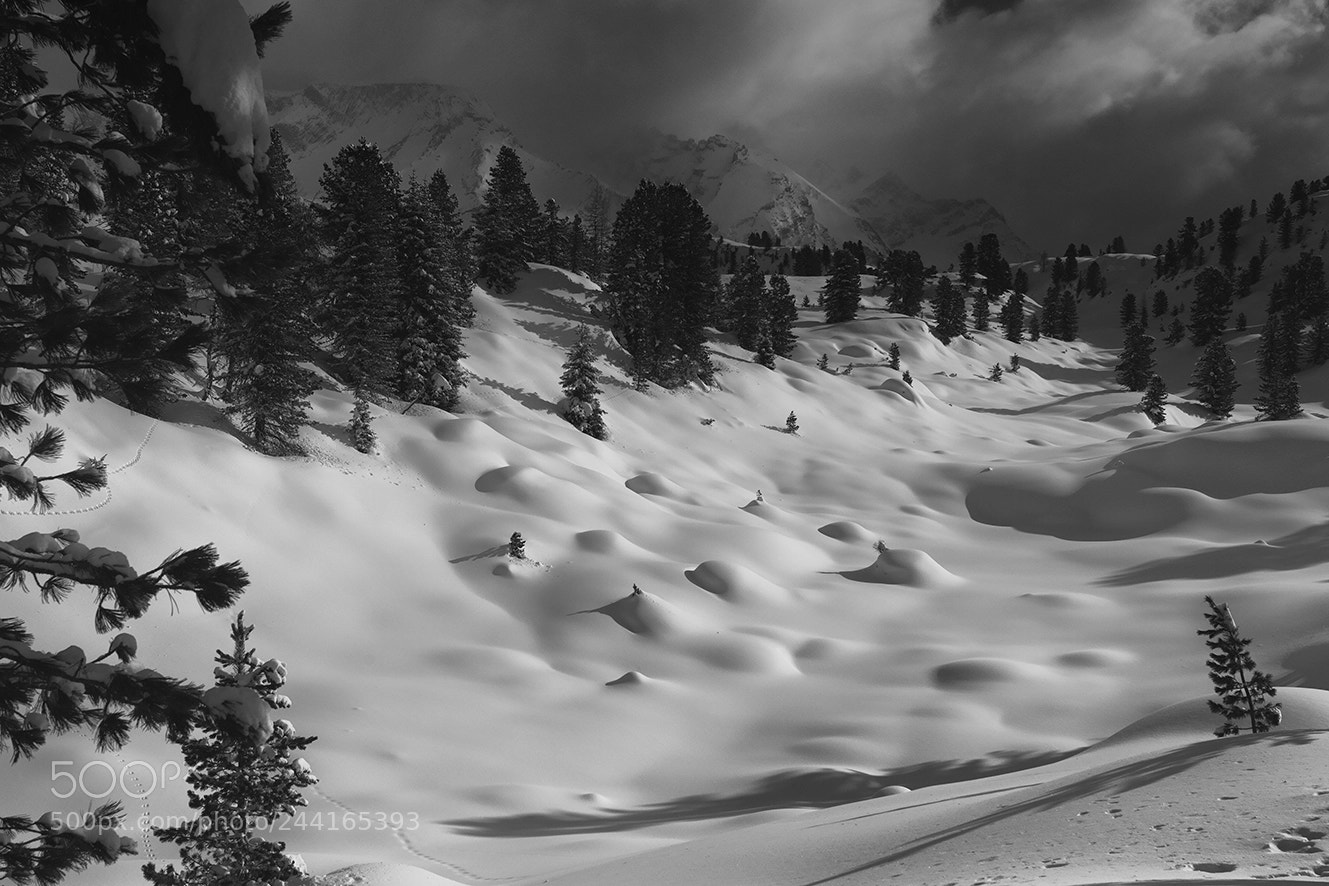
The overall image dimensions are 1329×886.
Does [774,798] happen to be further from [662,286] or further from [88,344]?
[662,286]

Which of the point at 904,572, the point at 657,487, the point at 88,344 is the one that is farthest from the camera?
the point at 657,487

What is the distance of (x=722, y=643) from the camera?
25.8 meters

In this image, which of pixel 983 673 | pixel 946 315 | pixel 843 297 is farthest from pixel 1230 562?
pixel 946 315

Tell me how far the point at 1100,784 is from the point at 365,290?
34.6 metres

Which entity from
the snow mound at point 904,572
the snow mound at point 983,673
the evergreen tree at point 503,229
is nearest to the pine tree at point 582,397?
the snow mound at point 904,572

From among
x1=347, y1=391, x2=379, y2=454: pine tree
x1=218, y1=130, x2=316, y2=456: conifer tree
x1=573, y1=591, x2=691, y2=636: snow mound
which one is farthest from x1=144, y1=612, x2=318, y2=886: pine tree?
x1=347, y1=391, x2=379, y2=454: pine tree

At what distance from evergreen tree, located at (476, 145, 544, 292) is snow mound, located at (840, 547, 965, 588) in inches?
1549

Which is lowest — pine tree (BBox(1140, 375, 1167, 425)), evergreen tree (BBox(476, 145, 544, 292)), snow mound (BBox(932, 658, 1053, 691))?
snow mound (BBox(932, 658, 1053, 691))

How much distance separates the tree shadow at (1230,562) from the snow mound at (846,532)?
422 inches

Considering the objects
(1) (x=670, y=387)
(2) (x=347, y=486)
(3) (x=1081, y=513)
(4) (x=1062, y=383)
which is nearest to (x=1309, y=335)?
(4) (x=1062, y=383)

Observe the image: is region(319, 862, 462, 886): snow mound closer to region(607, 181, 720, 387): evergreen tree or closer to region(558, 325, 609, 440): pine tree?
region(558, 325, 609, 440): pine tree

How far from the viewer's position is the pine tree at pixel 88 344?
3.90m

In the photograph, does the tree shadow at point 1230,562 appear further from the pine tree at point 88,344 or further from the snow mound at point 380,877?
the pine tree at point 88,344

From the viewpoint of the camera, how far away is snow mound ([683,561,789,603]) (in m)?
29.5
